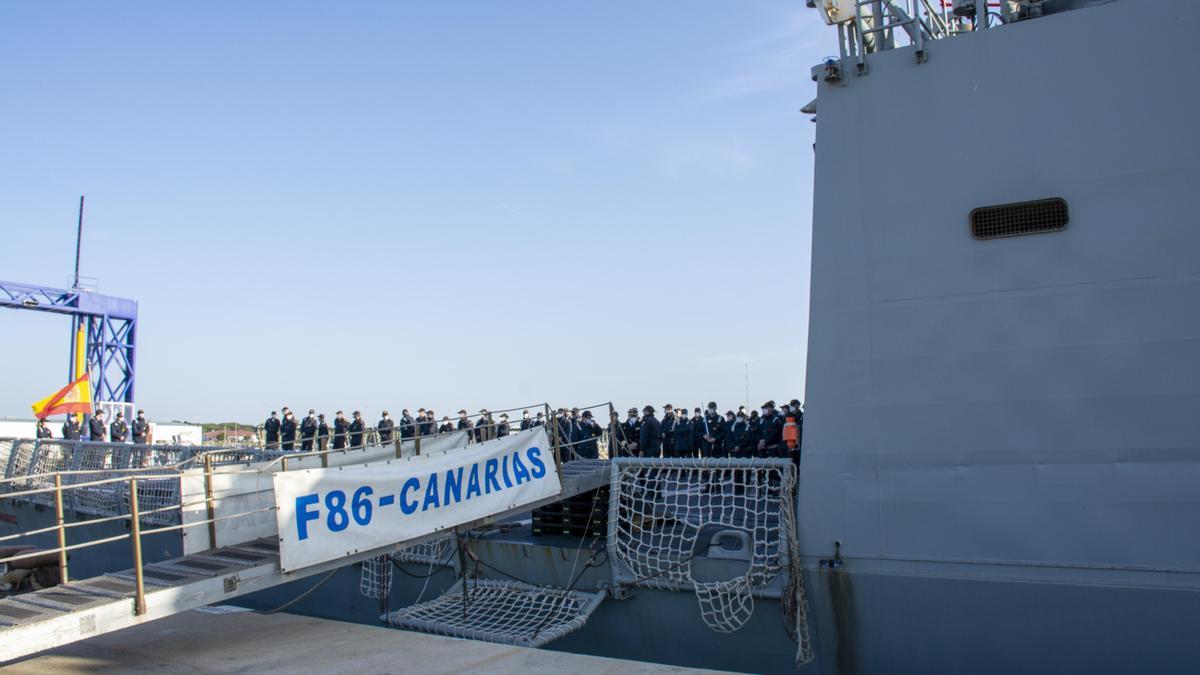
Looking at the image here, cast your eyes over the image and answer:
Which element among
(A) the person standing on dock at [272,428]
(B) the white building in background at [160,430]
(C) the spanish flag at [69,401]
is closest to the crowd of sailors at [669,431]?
(A) the person standing on dock at [272,428]

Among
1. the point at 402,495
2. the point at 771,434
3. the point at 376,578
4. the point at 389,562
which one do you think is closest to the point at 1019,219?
the point at 771,434

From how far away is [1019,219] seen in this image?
6750 millimetres

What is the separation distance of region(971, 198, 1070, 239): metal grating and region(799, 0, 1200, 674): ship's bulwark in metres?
0.08

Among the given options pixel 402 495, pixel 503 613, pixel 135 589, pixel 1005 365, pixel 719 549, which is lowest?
pixel 503 613

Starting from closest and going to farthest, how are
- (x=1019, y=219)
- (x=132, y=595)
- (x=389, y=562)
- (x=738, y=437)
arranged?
(x=132, y=595) → (x=1019, y=219) → (x=389, y=562) → (x=738, y=437)

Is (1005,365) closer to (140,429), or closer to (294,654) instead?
(294,654)

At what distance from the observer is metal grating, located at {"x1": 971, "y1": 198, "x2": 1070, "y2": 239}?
21.7 ft

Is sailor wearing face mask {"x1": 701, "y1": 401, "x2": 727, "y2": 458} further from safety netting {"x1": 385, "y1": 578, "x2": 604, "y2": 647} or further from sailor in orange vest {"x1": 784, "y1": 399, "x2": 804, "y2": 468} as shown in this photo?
safety netting {"x1": 385, "y1": 578, "x2": 604, "y2": 647}

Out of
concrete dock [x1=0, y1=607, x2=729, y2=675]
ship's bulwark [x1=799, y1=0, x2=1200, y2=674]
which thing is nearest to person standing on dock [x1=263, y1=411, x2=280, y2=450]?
concrete dock [x1=0, y1=607, x2=729, y2=675]

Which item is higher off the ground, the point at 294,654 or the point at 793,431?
the point at 793,431

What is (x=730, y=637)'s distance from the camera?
7.54 metres

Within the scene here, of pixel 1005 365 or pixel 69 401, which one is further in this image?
pixel 69 401

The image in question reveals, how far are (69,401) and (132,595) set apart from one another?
17.1 m

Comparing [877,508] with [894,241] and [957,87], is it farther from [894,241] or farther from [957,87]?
[957,87]
